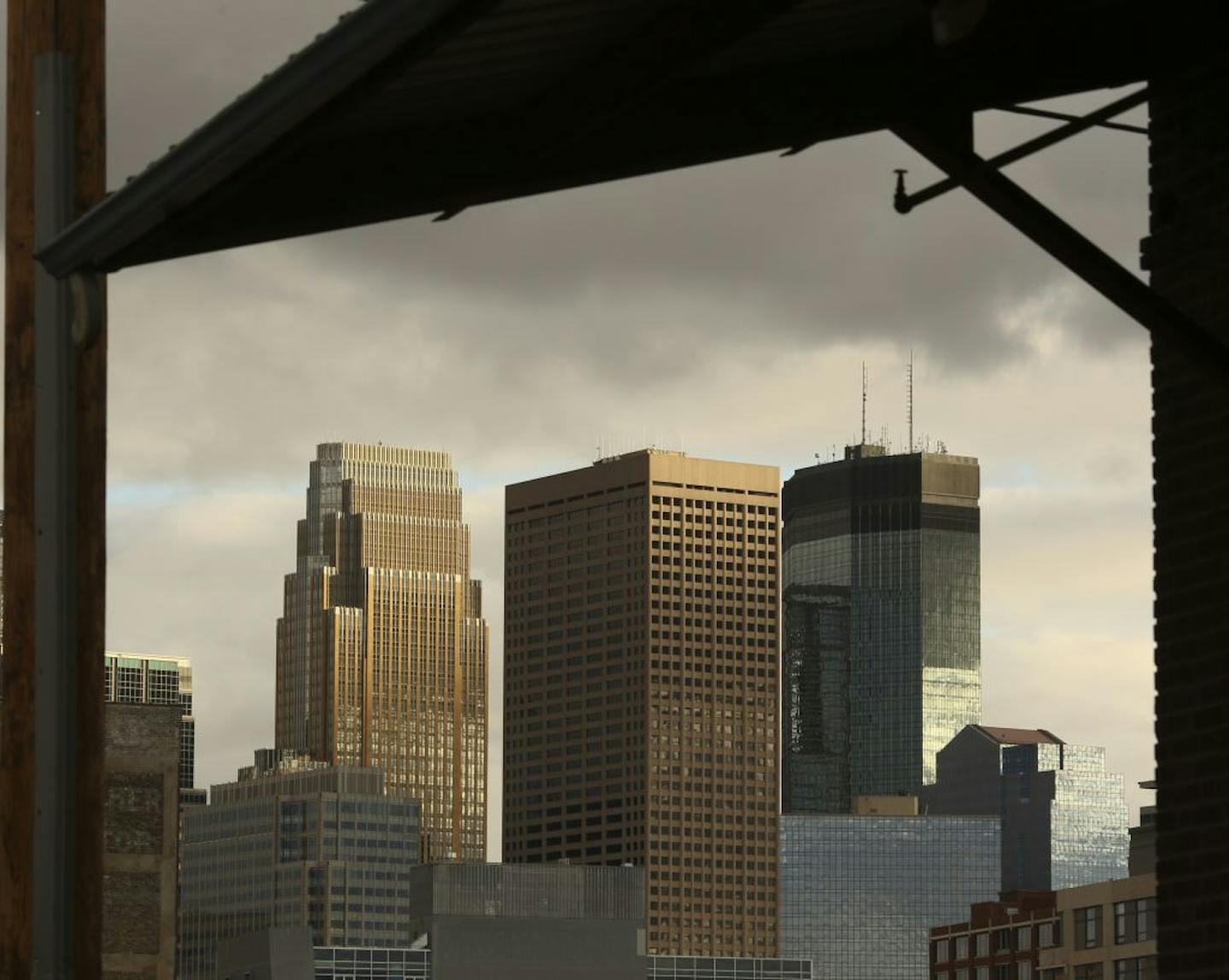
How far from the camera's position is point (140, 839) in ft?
112

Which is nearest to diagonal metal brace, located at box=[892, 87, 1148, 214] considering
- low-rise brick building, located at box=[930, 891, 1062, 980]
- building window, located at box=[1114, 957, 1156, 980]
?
building window, located at box=[1114, 957, 1156, 980]

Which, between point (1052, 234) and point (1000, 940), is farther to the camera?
point (1000, 940)

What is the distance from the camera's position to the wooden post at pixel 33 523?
1223cm

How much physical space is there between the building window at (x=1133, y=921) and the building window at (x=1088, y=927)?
74.2 inches

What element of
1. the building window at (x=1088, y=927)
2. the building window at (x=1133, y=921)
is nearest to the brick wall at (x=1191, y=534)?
the building window at (x=1133, y=921)

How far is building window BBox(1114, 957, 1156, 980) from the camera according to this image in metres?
145

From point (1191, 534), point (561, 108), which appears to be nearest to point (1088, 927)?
point (1191, 534)

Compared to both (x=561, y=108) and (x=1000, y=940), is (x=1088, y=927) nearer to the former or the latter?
(x=1000, y=940)

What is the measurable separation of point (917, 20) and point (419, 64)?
7.19 feet

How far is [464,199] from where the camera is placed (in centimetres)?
1175

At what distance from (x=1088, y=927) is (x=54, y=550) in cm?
14988

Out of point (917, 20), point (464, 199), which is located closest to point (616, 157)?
point (464, 199)

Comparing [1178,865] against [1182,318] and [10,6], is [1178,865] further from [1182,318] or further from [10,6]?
[10,6]

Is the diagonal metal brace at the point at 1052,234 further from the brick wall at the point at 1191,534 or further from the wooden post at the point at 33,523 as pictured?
the wooden post at the point at 33,523
